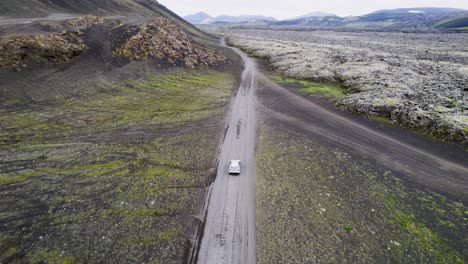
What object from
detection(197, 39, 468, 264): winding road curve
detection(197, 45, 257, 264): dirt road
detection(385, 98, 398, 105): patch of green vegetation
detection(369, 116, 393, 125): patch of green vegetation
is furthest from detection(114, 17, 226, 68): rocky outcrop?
detection(385, 98, 398, 105): patch of green vegetation

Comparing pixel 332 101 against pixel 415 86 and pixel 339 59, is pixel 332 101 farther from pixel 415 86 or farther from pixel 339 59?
pixel 339 59

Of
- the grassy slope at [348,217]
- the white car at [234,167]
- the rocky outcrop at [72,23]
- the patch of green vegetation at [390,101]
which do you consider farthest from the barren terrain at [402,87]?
the rocky outcrop at [72,23]

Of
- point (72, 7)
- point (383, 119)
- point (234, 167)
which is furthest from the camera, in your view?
point (72, 7)

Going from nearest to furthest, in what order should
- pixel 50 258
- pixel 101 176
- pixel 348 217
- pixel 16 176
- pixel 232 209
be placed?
pixel 50 258 → pixel 348 217 → pixel 232 209 → pixel 16 176 → pixel 101 176

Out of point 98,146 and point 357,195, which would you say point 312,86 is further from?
point 98,146

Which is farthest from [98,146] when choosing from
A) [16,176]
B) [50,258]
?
[50,258]

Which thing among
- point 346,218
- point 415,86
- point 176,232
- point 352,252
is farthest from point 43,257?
point 415,86

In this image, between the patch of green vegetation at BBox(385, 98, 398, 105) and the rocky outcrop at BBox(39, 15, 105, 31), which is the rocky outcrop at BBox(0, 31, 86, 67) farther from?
the patch of green vegetation at BBox(385, 98, 398, 105)

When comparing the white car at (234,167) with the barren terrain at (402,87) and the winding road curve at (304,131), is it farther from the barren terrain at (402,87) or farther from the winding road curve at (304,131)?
the barren terrain at (402,87)
